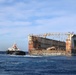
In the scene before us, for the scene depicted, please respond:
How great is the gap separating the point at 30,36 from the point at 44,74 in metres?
111

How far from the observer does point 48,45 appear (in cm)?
17025

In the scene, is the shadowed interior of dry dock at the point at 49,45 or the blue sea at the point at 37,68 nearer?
the blue sea at the point at 37,68

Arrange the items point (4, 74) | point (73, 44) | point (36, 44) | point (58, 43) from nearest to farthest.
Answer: point (4, 74)
point (73, 44)
point (36, 44)
point (58, 43)

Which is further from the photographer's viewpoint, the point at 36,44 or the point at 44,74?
the point at 36,44

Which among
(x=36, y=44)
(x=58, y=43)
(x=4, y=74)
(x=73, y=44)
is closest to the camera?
(x=4, y=74)

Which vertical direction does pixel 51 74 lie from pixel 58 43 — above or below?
below

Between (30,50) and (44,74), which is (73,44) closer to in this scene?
(30,50)

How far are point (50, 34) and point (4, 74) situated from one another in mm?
114749

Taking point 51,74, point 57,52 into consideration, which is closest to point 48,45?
point 57,52

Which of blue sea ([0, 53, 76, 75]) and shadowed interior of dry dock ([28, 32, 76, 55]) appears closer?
blue sea ([0, 53, 76, 75])

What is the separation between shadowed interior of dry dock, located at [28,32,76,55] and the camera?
15025cm

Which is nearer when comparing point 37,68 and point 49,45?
point 37,68

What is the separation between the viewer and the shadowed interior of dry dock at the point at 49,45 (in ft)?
493

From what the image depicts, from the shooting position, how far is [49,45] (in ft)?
559
